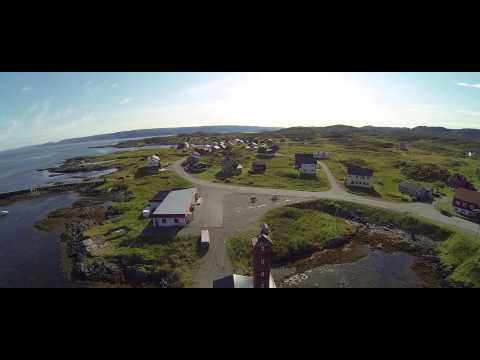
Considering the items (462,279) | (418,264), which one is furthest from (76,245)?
(462,279)

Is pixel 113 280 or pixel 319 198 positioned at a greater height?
pixel 319 198

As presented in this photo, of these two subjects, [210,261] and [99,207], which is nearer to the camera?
[210,261]

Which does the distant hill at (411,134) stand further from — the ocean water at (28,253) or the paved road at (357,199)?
the ocean water at (28,253)

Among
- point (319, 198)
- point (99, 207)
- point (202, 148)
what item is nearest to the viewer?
point (319, 198)

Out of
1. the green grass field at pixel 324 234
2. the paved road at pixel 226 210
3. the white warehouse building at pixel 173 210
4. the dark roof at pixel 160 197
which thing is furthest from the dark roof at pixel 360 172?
the dark roof at pixel 160 197

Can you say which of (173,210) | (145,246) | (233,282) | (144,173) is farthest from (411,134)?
(233,282)
